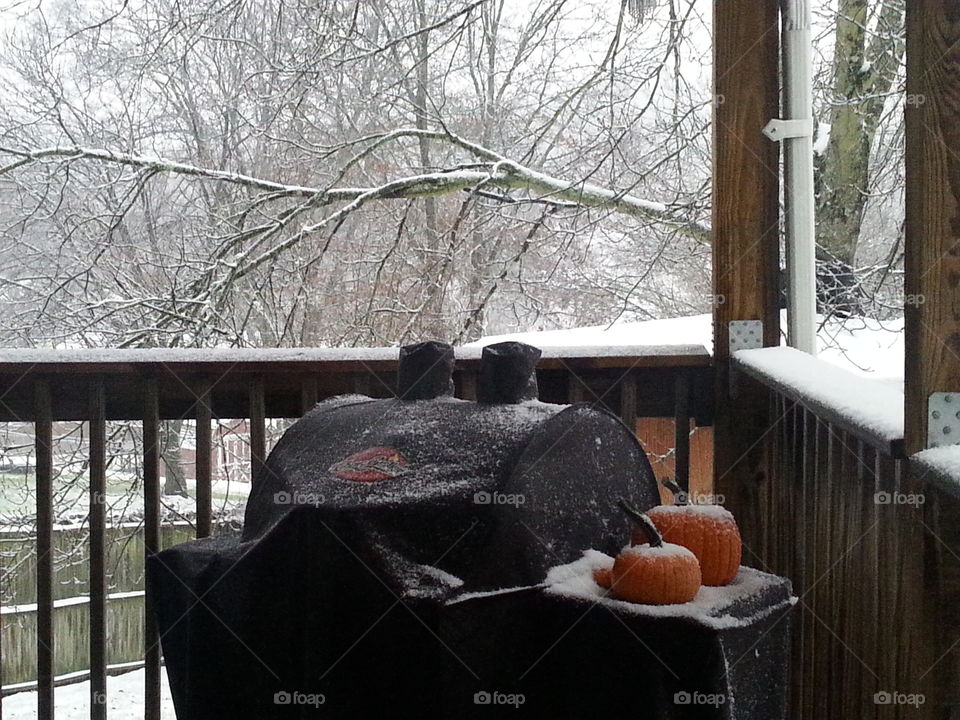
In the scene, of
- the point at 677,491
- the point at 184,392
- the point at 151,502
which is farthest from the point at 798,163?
the point at 151,502

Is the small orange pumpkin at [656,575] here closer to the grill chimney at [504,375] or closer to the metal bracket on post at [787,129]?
the grill chimney at [504,375]

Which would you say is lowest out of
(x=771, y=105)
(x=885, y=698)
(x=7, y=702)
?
(x=7, y=702)

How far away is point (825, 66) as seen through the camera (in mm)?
6348

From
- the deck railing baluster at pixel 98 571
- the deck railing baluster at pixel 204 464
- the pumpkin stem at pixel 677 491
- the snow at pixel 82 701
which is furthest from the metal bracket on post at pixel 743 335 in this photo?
the snow at pixel 82 701

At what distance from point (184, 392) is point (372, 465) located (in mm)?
1113

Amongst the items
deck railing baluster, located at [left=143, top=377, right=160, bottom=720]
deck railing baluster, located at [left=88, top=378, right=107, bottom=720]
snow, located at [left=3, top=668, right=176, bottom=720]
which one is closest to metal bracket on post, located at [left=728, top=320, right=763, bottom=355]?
deck railing baluster, located at [left=143, top=377, right=160, bottom=720]

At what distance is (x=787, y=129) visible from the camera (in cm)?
238

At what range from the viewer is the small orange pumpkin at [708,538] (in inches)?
62.4

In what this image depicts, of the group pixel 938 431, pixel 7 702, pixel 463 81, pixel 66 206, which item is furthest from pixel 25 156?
pixel 938 431

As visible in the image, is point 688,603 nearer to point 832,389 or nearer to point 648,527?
point 648,527

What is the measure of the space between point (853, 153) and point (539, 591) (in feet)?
19.3

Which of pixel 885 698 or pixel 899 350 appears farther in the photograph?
pixel 899 350

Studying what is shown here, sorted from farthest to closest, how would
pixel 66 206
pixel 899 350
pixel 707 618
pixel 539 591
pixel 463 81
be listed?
pixel 463 81 < pixel 66 206 < pixel 899 350 < pixel 539 591 < pixel 707 618

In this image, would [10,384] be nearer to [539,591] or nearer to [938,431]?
[539,591]
